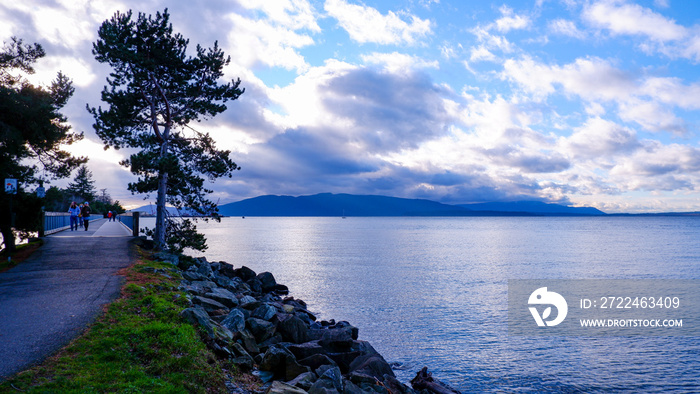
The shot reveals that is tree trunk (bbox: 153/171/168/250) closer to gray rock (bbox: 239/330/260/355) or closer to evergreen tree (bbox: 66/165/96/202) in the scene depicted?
gray rock (bbox: 239/330/260/355)

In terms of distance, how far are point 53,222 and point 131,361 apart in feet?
124

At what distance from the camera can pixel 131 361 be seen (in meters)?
8.82

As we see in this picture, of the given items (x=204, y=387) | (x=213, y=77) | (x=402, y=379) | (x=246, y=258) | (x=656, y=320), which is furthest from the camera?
(x=246, y=258)

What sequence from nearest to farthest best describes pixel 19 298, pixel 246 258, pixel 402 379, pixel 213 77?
pixel 19 298 < pixel 402 379 < pixel 213 77 < pixel 246 258

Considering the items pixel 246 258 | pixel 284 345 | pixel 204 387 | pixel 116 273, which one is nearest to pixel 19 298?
pixel 116 273

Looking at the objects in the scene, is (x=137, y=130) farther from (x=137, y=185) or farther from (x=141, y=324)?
(x=141, y=324)

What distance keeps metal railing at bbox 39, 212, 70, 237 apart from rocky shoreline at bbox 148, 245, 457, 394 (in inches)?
801

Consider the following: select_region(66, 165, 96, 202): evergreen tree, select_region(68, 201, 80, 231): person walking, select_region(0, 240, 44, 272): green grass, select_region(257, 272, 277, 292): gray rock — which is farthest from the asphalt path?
select_region(66, 165, 96, 202): evergreen tree

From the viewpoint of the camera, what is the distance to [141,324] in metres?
10.9

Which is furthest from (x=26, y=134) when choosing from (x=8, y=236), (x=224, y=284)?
(x=224, y=284)

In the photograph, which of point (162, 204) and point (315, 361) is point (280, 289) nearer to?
point (162, 204)

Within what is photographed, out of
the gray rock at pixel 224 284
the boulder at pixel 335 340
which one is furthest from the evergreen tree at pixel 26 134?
the boulder at pixel 335 340

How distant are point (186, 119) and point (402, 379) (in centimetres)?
2310

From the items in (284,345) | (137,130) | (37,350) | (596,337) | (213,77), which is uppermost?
(213,77)
